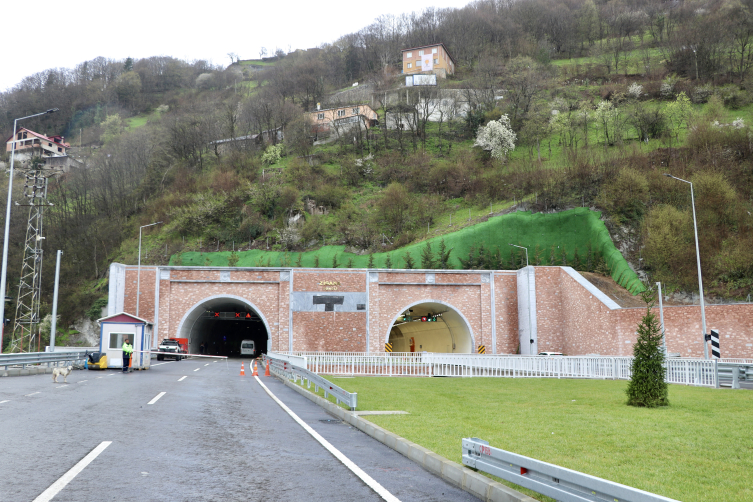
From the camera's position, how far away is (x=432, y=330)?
5078 cm

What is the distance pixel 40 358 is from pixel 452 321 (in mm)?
29440

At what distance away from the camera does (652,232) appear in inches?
1614

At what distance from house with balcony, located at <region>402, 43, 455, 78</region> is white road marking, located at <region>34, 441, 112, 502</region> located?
8371cm

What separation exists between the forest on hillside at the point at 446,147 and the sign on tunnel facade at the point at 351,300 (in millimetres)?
9388

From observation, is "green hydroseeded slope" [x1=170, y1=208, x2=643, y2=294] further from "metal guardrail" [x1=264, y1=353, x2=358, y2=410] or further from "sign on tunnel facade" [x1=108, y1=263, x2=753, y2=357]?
"metal guardrail" [x1=264, y1=353, x2=358, y2=410]

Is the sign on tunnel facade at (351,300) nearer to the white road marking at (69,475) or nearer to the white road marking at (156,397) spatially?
the white road marking at (156,397)

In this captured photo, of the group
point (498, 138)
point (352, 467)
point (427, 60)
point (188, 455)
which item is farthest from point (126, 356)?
point (427, 60)

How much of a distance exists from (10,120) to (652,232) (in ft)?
296

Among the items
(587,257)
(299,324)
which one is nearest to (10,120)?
(299,324)

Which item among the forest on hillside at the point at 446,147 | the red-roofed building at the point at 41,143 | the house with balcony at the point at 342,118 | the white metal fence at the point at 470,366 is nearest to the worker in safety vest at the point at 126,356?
the white metal fence at the point at 470,366

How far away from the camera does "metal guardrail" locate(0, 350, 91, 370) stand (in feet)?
68.6

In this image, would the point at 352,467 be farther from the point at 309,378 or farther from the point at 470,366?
the point at 470,366

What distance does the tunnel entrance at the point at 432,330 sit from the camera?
4234 centimetres

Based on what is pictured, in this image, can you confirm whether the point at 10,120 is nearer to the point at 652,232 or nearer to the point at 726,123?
the point at 652,232
